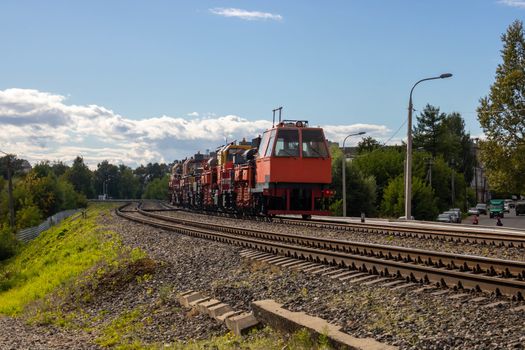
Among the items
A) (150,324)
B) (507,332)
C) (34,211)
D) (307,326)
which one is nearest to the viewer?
(507,332)

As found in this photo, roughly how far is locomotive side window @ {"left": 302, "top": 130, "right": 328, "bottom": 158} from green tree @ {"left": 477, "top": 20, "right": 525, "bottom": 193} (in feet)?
72.4

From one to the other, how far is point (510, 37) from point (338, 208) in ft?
62.9

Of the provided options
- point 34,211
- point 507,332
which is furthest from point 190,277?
point 34,211

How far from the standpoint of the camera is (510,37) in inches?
1775

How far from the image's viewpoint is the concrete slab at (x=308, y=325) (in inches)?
229

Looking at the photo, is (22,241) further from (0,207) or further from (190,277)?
(190,277)

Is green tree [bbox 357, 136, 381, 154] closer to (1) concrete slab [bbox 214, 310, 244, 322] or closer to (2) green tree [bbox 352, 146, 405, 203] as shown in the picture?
(2) green tree [bbox 352, 146, 405, 203]

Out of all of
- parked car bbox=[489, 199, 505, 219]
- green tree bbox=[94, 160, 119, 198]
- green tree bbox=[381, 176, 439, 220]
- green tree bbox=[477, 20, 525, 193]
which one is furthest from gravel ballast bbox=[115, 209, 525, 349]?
green tree bbox=[94, 160, 119, 198]

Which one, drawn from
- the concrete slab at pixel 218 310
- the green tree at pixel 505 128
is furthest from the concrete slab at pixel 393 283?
the green tree at pixel 505 128

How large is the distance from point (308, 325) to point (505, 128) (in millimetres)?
40709

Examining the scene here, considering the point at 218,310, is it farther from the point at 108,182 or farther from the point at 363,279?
the point at 108,182

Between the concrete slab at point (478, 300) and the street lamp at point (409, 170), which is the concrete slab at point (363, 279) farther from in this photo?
the street lamp at point (409, 170)

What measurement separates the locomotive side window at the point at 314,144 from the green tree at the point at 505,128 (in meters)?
22.1

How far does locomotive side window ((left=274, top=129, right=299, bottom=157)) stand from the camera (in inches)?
955
